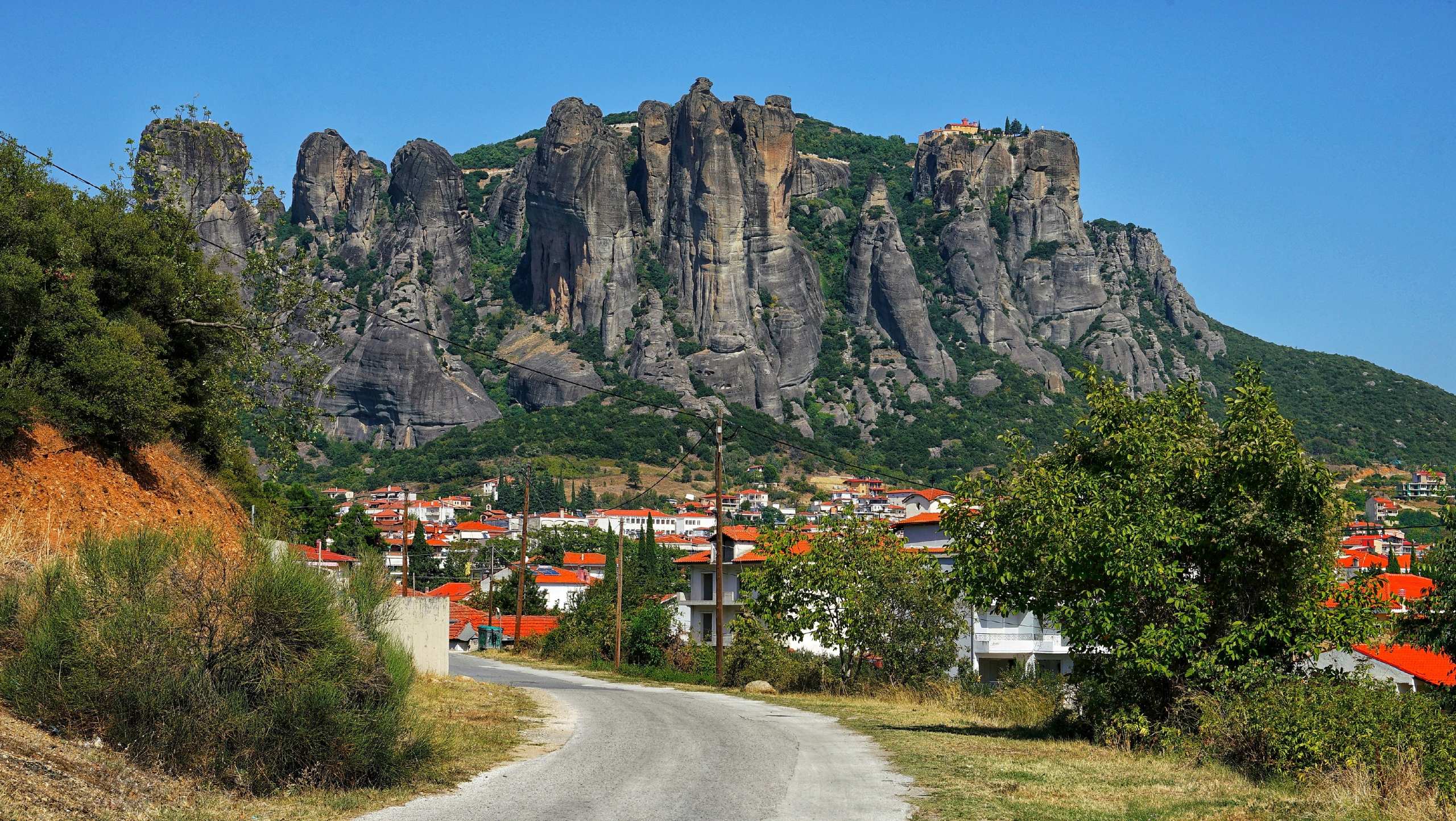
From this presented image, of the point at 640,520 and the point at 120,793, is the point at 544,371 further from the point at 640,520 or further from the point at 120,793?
the point at 120,793

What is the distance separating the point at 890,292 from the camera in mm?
175500

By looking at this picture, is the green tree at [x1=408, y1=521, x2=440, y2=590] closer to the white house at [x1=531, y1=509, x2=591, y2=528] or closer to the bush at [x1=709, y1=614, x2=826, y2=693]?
the white house at [x1=531, y1=509, x2=591, y2=528]

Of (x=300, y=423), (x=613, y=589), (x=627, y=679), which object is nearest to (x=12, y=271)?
(x=300, y=423)

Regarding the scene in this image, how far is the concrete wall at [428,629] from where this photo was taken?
26.0 m

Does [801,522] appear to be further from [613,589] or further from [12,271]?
[613,589]

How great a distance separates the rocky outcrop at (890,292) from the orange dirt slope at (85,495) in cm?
15439

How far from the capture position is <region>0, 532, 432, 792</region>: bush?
1025 cm

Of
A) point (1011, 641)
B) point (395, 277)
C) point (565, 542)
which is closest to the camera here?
point (1011, 641)

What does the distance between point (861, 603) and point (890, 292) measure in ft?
485

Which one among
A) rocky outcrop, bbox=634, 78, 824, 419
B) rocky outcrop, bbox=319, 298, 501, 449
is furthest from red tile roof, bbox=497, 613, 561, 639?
rocky outcrop, bbox=634, 78, 824, 419

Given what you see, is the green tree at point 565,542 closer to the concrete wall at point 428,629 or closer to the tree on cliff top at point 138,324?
the concrete wall at point 428,629

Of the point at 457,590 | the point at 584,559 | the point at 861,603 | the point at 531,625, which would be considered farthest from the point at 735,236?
the point at 861,603

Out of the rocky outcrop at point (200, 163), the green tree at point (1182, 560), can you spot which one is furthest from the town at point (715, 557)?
the rocky outcrop at point (200, 163)

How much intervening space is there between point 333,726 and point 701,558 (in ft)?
173
